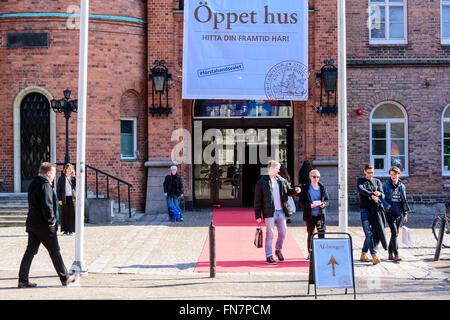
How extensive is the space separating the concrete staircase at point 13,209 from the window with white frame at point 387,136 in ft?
35.8

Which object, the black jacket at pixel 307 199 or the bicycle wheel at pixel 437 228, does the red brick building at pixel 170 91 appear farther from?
the black jacket at pixel 307 199

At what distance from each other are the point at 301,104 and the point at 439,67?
4606 mm

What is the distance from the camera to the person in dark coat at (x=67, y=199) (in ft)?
43.7

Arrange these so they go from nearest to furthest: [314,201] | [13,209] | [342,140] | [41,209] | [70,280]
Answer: [41,209]
[70,280]
[342,140]
[314,201]
[13,209]

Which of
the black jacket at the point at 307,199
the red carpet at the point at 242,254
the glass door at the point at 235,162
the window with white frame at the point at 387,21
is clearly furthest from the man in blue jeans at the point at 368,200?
the window with white frame at the point at 387,21

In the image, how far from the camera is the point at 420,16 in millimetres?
17500

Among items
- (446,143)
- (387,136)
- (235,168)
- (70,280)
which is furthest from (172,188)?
(446,143)

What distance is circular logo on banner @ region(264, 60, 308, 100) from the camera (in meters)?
16.8

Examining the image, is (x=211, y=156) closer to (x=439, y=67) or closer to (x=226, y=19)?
(x=226, y=19)

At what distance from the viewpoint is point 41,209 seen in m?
8.01

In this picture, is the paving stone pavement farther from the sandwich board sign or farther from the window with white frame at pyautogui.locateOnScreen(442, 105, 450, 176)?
the window with white frame at pyautogui.locateOnScreen(442, 105, 450, 176)

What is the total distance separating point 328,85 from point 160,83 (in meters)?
5.33

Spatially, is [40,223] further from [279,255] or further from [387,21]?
[387,21]

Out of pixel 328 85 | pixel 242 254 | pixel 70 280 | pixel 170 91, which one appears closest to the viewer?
pixel 70 280
